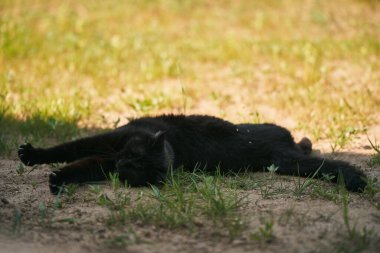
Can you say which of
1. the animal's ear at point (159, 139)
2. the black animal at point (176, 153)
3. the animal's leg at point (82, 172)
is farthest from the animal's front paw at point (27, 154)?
the animal's ear at point (159, 139)

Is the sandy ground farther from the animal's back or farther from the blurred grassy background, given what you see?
the blurred grassy background

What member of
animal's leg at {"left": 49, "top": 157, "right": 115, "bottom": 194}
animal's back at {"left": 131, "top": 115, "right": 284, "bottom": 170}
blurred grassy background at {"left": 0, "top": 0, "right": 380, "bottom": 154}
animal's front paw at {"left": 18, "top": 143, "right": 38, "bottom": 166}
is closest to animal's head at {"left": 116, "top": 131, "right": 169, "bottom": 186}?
animal's leg at {"left": 49, "top": 157, "right": 115, "bottom": 194}

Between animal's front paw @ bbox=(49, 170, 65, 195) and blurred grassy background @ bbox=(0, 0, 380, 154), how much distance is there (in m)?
1.19

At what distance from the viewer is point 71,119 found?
5.29 m

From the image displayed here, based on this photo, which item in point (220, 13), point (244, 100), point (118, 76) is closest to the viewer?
point (244, 100)

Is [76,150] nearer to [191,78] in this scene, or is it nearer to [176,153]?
[176,153]

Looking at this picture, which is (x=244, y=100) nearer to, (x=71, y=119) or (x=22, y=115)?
(x=71, y=119)

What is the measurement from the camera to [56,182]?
3391mm

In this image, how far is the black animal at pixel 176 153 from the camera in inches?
140

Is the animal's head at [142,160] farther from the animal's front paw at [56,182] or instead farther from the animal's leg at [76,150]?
the animal's front paw at [56,182]

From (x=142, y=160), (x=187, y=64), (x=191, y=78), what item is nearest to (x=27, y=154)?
(x=142, y=160)

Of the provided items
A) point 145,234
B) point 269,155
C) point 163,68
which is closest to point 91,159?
point 145,234

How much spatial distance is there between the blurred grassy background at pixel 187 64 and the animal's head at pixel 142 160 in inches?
48.4

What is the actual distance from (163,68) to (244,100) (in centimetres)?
136
